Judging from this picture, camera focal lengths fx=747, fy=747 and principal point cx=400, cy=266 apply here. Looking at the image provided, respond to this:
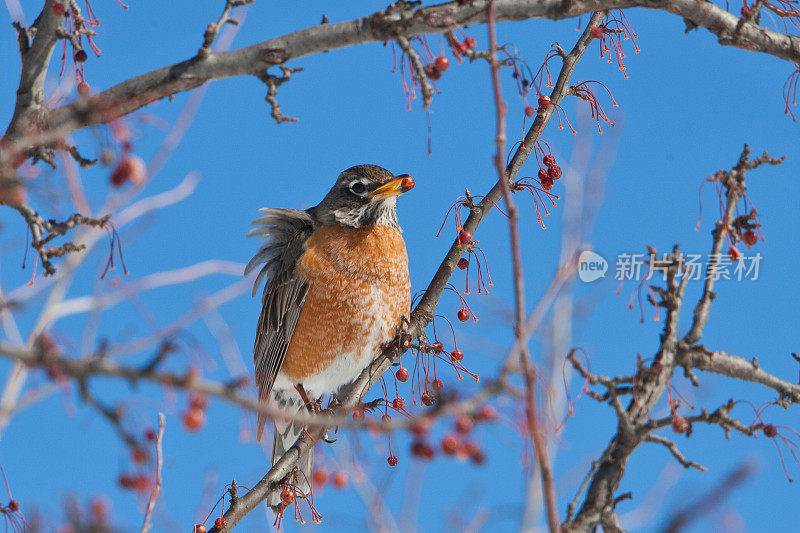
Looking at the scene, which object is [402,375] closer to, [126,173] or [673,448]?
[673,448]

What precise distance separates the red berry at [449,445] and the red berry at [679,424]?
34.4 inches

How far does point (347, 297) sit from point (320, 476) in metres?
1.42

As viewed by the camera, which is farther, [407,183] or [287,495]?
[407,183]

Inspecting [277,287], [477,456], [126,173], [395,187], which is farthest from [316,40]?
[277,287]

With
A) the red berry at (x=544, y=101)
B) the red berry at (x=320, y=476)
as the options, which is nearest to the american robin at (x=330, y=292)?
the red berry at (x=320, y=476)

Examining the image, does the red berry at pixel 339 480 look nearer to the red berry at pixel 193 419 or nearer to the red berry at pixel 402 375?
the red berry at pixel 402 375

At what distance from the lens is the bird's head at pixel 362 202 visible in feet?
21.1

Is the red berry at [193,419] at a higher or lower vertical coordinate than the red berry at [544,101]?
lower

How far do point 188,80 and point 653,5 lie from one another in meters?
2.28

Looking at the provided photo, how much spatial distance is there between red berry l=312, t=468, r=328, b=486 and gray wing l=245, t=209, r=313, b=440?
65 centimetres

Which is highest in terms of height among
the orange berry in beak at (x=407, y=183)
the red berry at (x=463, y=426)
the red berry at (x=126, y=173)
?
the orange berry in beak at (x=407, y=183)

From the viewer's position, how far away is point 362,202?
21.2 feet

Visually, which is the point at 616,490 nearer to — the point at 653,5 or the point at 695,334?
the point at 695,334

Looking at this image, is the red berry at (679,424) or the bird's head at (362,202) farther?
the bird's head at (362,202)
